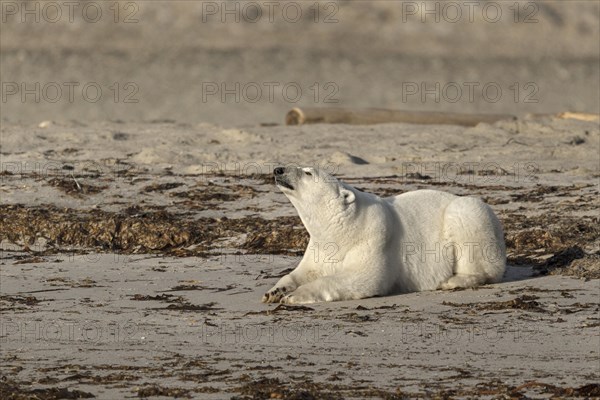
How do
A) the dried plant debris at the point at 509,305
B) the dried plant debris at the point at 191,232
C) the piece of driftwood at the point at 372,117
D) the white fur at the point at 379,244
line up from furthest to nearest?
the piece of driftwood at the point at 372,117
the dried plant debris at the point at 191,232
the white fur at the point at 379,244
the dried plant debris at the point at 509,305

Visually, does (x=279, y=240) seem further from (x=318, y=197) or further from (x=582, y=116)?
(x=582, y=116)

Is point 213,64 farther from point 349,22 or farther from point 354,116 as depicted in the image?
point 354,116

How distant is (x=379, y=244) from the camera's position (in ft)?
31.2

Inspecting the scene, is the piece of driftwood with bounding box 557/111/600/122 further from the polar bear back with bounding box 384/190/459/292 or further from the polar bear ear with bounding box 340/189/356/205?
the polar bear ear with bounding box 340/189/356/205

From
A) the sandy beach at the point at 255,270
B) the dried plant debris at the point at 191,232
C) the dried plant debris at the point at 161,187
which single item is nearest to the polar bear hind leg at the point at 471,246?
the sandy beach at the point at 255,270

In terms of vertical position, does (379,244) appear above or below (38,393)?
above

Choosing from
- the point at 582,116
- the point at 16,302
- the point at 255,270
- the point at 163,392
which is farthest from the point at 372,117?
the point at 163,392

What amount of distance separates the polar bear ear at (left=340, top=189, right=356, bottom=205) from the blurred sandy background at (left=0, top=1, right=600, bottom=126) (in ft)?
48.2

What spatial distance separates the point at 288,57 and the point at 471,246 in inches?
922

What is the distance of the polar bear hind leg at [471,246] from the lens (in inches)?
387

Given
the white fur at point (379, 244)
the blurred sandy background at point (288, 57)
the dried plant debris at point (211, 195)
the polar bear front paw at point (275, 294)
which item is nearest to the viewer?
the polar bear front paw at point (275, 294)

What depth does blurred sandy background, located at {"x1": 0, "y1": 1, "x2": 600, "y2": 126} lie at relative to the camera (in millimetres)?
27844

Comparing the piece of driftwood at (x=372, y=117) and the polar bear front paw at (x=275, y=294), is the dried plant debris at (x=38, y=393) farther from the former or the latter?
the piece of driftwood at (x=372, y=117)

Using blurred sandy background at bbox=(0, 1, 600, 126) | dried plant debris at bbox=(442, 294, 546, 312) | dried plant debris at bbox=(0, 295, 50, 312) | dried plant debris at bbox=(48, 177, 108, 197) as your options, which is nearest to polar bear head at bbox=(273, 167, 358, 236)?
dried plant debris at bbox=(442, 294, 546, 312)
